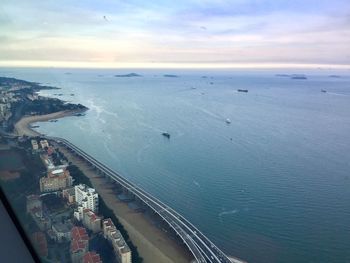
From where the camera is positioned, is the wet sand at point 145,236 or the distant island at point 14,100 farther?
the wet sand at point 145,236

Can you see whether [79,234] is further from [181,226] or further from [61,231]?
[181,226]

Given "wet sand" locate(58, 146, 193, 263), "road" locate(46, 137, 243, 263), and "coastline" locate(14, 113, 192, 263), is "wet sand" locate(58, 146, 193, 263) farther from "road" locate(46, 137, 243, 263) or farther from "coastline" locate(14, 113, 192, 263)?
"road" locate(46, 137, 243, 263)

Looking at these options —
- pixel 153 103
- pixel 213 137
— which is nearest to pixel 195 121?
pixel 213 137

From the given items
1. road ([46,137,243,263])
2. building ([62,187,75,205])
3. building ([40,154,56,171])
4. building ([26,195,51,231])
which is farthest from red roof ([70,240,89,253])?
road ([46,137,243,263])

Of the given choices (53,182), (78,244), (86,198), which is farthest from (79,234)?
(86,198)

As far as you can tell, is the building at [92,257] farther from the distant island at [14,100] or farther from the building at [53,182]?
the distant island at [14,100]

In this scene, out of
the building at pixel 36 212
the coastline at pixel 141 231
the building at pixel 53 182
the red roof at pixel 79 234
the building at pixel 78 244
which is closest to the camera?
the building at pixel 36 212

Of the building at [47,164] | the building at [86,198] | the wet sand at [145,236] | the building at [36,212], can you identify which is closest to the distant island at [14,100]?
the building at [47,164]
